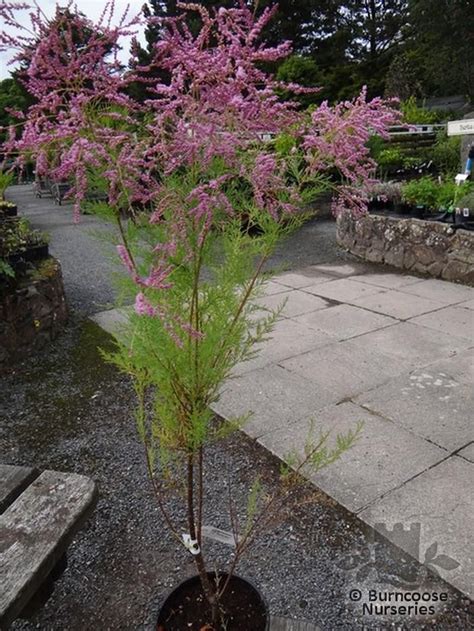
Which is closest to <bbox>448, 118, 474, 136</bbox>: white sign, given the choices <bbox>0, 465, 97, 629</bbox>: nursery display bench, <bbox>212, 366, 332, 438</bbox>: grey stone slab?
<bbox>212, 366, 332, 438</bbox>: grey stone slab

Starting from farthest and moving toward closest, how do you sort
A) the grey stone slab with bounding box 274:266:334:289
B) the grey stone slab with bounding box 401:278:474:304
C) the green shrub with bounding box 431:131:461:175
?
the green shrub with bounding box 431:131:461:175
the grey stone slab with bounding box 274:266:334:289
the grey stone slab with bounding box 401:278:474:304

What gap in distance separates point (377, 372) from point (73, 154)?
3.34 metres

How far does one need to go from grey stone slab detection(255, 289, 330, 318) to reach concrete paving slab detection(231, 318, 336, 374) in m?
0.34

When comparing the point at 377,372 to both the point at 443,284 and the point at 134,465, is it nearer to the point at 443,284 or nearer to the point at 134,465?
the point at 134,465

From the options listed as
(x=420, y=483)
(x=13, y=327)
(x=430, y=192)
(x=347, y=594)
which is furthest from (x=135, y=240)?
(x=430, y=192)

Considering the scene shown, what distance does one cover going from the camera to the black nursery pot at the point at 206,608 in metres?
1.80

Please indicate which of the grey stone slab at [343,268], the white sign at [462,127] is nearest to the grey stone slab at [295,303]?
the grey stone slab at [343,268]

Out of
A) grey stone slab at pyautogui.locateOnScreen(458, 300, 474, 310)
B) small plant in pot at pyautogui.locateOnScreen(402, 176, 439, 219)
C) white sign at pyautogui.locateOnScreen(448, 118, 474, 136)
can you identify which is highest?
white sign at pyautogui.locateOnScreen(448, 118, 474, 136)

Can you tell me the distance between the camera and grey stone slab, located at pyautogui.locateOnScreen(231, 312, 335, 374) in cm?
433

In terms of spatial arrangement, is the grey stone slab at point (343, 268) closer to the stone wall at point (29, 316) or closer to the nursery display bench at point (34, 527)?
the stone wall at point (29, 316)

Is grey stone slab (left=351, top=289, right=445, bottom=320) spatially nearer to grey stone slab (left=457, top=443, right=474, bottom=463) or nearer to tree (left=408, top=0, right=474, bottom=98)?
grey stone slab (left=457, top=443, right=474, bottom=463)

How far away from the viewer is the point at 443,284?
20.6 ft

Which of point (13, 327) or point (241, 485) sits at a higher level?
point (13, 327)

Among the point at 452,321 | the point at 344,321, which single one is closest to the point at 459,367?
the point at 452,321
